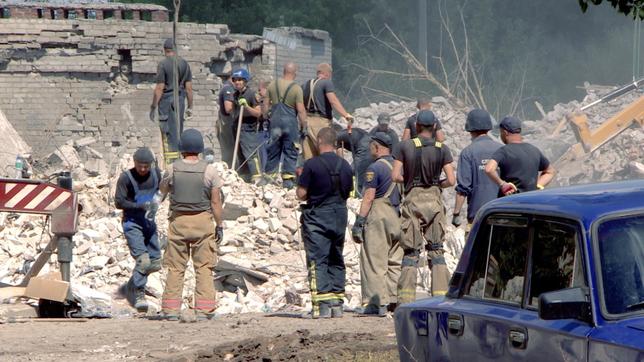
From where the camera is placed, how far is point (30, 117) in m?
20.3

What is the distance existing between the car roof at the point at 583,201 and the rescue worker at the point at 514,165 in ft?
14.1

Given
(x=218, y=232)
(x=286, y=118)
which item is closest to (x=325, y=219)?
(x=218, y=232)

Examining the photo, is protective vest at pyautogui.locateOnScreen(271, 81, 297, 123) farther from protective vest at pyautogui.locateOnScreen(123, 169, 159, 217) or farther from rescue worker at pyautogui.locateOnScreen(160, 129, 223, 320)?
rescue worker at pyautogui.locateOnScreen(160, 129, 223, 320)

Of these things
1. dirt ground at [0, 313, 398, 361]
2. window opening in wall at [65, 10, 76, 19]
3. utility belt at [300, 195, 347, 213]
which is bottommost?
dirt ground at [0, 313, 398, 361]

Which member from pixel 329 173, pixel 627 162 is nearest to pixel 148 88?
pixel 627 162

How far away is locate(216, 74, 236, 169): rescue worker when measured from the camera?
16.4m

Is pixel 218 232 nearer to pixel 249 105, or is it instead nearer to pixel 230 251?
pixel 230 251

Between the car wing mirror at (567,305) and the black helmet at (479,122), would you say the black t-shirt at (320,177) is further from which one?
the car wing mirror at (567,305)

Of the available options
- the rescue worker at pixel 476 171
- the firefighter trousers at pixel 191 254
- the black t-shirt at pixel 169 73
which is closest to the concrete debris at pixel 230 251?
the black t-shirt at pixel 169 73

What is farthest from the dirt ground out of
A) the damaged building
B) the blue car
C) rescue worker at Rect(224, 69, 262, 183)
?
the damaged building

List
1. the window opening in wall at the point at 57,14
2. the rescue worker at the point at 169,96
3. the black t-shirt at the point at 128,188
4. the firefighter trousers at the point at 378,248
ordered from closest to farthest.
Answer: the firefighter trousers at the point at 378,248 → the black t-shirt at the point at 128,188 → the rescue worker at the point at 169,96 → the window opening in wall at the point at 57,14

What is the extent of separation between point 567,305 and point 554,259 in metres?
0.51

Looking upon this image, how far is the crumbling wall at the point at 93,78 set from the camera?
792 inches

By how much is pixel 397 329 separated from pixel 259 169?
34.2 ft
